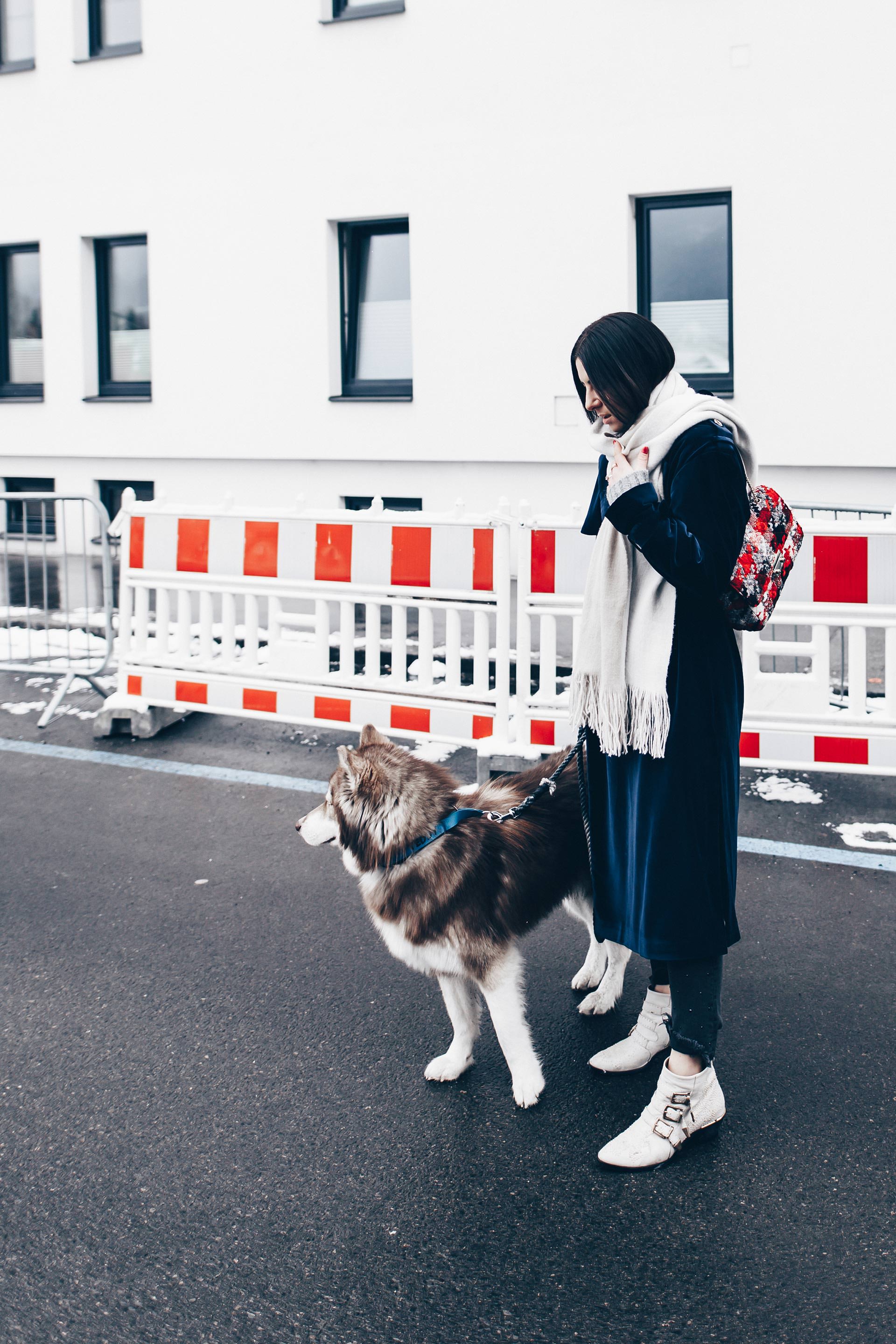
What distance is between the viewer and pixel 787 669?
916cm

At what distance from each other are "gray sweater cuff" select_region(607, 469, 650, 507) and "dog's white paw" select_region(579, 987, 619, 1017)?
1.74 meters

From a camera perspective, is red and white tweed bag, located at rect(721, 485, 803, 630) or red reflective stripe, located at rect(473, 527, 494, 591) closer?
red and white tweed bag, located at rect(721, 485, 803, 630)

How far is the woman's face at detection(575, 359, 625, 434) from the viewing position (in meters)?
2.96

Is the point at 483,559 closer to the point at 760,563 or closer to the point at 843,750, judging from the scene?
the point at 843,750

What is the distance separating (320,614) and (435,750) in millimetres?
1057

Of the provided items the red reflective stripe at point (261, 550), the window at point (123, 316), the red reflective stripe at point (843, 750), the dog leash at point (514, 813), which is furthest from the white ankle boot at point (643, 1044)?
the window at point (123, 316)

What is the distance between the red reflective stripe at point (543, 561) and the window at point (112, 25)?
11087mm

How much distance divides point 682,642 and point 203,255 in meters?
11.9

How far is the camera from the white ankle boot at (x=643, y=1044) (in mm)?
3527

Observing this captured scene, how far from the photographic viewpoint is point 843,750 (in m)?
5.53

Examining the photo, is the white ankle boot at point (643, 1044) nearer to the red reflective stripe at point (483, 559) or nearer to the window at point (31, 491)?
the red reflective stripe at point (483, 559)

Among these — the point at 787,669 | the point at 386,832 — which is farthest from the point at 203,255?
the point at 386,832

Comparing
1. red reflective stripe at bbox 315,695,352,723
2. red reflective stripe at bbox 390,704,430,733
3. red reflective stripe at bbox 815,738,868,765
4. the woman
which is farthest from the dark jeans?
red reflective stripe at bbox 315,695,352,723

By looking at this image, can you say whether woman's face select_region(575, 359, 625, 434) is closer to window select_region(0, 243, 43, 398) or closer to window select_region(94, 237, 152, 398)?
window select_region(94, 237, 152, 398)
